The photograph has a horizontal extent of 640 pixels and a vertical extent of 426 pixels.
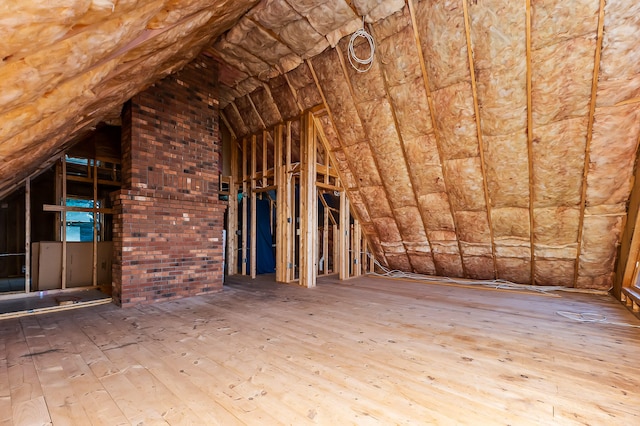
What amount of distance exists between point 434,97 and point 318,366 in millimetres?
3743

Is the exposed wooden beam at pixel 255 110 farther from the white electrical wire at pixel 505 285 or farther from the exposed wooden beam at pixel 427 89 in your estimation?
the white electrical wire at pixel 505 285

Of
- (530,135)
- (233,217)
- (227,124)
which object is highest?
(227,124)

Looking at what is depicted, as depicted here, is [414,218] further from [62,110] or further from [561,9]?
[62,110]

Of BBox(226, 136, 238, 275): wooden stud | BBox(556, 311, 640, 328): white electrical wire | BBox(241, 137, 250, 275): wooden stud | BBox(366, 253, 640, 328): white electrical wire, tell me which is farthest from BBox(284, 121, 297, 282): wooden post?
BBox(556, 311, 640, 328): white electrical wire

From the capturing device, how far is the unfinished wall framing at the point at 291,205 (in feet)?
18.4

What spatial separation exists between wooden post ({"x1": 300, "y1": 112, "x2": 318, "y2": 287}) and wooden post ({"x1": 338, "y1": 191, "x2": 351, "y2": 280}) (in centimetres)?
86

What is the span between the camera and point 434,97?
13.7 feet

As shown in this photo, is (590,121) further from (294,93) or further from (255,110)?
(255,110)

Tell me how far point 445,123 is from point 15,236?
9678 millimetres

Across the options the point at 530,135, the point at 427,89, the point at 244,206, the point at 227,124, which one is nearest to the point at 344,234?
the point at 244,206

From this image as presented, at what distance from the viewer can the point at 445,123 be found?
429 centimetres

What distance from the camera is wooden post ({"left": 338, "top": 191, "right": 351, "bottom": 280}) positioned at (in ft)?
20.6

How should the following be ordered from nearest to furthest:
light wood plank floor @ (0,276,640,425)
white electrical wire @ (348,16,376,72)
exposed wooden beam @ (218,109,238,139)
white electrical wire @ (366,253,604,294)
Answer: light wood plank floor @ (0,276,640,425) < white electrical wire @ (348,16,376,72) < white electrical wire @ (366,253,604,294) < exposed wooden beam @ (218,109,238,139)

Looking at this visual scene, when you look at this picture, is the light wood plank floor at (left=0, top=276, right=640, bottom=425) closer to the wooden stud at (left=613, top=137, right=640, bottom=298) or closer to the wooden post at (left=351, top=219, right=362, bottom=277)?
the wooden stud at (left=613, top=137, right=640, bottom=298)
